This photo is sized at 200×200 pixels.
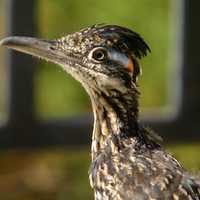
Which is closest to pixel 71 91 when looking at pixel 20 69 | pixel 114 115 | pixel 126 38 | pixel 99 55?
pixel 20 69

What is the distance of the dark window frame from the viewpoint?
37.2 feet

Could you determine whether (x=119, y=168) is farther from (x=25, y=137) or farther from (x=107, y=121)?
(x=25, y=137)

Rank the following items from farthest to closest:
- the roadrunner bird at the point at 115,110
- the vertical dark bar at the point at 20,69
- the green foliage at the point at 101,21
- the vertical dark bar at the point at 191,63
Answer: the green foliage at the point at 101,21 → the vertical dark bar at the point at 191,63 → the vertical dark bar at the point at 20,69 → the roadrunner bird at the point at 115,110

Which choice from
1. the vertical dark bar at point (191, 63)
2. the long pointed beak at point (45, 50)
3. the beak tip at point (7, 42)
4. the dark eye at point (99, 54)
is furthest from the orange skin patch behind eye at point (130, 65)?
the vertical dark bar at point (191, 63)

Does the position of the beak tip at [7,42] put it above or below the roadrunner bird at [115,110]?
above

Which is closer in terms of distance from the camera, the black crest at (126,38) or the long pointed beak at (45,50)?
the black crest at (126,38)

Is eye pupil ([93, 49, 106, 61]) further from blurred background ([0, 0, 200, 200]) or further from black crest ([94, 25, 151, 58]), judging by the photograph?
blurred background ([0, 0, 200, 200])

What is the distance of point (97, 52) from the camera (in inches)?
277

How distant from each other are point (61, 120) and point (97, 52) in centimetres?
467

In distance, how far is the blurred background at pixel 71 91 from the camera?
38.5 ft

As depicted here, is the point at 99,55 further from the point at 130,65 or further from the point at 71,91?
the point at 71,91

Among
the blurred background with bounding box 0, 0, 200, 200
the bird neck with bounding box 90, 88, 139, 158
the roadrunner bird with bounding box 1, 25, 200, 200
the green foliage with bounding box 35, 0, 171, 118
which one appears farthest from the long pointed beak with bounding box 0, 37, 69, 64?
the green foliage with bounding box 35, 0, 171, 118

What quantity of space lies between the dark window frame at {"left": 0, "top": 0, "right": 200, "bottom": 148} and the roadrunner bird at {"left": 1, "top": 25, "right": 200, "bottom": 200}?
4146 mm

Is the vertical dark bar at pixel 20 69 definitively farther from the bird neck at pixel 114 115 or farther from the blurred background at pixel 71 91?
the bird neck at pixel 114 115
